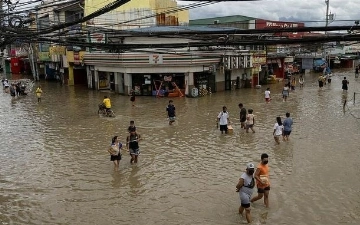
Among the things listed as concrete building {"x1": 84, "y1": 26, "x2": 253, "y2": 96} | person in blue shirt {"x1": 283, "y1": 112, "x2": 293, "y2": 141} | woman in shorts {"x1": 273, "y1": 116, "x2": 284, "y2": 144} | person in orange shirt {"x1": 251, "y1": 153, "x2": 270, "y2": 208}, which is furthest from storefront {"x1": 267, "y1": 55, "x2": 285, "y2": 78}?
person in orange shirt {"x1": 251, "y1": 153, "x2": 270, "y2": 208}

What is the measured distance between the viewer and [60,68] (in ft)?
149

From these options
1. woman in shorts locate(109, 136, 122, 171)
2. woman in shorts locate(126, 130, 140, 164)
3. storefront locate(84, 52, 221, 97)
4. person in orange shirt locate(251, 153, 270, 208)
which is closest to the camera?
person in orange shirt locate(251, 153, 270, 208)

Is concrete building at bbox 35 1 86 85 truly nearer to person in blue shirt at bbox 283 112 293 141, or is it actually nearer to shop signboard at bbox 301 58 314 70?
person in blue shirt at bbox 283 112 293 141

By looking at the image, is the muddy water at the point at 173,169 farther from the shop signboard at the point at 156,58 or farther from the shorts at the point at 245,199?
the shop signboard at the point at 156,58

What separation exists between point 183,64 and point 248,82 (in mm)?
9364

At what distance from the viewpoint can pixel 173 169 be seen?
12.9 m

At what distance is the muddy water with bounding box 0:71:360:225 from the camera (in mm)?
9453

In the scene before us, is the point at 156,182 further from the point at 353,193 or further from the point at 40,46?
the point at 40,46

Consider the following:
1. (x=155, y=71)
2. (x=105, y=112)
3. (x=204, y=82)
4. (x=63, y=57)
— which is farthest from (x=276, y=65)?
(x=105, y=112)

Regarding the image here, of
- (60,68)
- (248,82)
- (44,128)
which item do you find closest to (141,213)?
(44,128)

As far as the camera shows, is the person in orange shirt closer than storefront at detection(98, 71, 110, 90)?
Yes

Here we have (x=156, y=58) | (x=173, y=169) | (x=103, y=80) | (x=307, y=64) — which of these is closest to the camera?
(x=173, y=169)

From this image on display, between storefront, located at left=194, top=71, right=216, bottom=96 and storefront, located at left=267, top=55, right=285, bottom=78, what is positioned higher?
storefront, located at left=267, top=55, right=285, bottom=78

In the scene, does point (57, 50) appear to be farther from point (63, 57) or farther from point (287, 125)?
point (287, 125)
